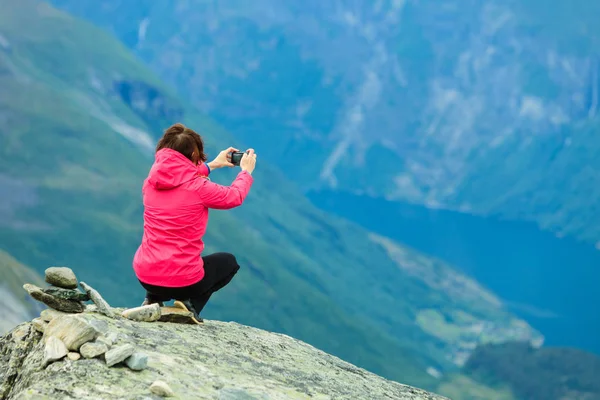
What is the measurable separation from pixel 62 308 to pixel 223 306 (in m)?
140

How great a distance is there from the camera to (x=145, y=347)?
741cm

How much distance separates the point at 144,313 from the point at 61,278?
92 cm

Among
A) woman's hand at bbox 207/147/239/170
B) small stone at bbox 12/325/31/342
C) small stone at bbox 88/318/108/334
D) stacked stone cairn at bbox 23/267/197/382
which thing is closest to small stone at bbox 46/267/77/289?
stacked stone cairn at bbox 23/267/197/382

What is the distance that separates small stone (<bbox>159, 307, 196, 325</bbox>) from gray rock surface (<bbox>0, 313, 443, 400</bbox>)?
0.30 ft

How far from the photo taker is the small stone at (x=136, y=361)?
655 centimetres

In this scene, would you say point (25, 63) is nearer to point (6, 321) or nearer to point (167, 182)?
point (6, 321)

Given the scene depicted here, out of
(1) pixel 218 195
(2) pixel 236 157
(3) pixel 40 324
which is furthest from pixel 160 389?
(2) pixel 236 157

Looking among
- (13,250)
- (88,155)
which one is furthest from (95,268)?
(88,155)

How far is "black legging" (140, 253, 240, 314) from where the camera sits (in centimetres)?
873

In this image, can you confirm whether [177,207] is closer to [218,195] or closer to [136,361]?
[218,195]

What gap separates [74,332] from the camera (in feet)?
22.1

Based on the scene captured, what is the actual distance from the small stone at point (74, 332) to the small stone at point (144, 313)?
1483 millimetres

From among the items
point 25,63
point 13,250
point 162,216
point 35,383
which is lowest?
point 35,383

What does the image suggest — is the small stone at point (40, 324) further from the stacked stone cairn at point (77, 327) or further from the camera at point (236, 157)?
the camera at point (236, 157)
